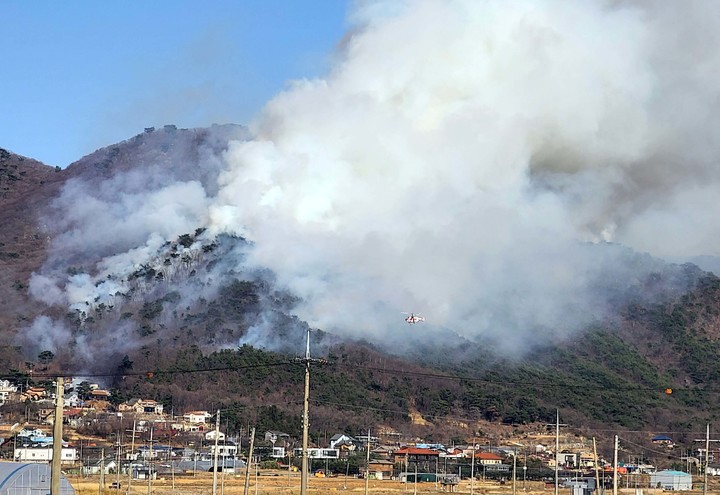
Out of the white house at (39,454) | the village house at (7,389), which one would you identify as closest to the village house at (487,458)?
the white house at (39,454)

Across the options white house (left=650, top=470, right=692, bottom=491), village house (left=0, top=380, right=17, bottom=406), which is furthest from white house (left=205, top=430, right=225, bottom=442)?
white house (left=650, top=470, right=692, bottom=491)

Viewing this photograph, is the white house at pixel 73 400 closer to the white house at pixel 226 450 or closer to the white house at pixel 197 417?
the white house at pixel 197 417

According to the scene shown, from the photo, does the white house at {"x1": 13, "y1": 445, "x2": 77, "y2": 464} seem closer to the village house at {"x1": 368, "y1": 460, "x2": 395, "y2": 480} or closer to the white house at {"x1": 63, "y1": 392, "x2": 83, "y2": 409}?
the village house at {"x1": 368, "y1": 460, "x2": 395, "y2": 480}

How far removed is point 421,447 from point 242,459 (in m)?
24.2

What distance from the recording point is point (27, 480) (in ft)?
245

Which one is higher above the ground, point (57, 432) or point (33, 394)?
point (33, 394)

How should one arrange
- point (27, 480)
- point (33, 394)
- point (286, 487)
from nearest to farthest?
point (27, 480)
point (286, 487)
point (33, 394)

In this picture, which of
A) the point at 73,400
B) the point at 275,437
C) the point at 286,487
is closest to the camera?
the point at 286,487

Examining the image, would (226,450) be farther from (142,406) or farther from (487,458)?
(142,406)

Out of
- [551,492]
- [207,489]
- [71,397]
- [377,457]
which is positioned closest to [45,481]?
[207,489]

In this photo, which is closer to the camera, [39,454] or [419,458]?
[39,454]

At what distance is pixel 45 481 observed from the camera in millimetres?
75625

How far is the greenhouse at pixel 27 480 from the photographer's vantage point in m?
72.8

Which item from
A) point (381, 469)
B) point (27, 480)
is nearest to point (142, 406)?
point (381, 469)
